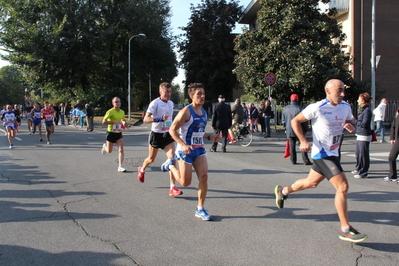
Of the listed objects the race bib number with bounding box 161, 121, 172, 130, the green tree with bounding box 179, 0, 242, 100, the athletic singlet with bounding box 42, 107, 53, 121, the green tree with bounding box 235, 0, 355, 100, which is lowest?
the race bib number with bounding box 161, 121, 172, 130

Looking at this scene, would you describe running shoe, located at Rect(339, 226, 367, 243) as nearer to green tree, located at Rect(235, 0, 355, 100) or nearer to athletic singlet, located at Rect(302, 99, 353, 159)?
athletic singlet, located at Rect(302, 99, 353, 159)

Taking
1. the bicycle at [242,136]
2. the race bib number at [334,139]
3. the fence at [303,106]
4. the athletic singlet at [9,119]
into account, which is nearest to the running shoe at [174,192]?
the race bib number at [334,139]

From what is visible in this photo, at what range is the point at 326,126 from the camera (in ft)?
14.3

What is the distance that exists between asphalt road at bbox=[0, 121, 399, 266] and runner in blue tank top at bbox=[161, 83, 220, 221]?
17.9 inches

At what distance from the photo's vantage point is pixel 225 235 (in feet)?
14.1

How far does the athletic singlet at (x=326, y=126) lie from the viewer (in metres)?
4.35

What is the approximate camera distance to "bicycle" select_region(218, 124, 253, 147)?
13.6 meters

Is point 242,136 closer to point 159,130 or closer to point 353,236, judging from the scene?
point 159,130

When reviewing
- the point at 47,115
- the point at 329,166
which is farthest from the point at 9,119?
the point at 329,166

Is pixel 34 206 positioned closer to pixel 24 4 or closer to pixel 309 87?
pixel 309 87

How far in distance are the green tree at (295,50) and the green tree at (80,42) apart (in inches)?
775

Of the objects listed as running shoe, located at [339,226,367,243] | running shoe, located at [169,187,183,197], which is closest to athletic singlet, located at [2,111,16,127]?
running shoe, located at [169,187,183,197]

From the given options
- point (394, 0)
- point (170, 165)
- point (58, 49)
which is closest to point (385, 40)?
point (394, 0)

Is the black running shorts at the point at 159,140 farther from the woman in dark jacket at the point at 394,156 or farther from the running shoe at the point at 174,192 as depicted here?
the woman in dark jacket at the point at 394,156
